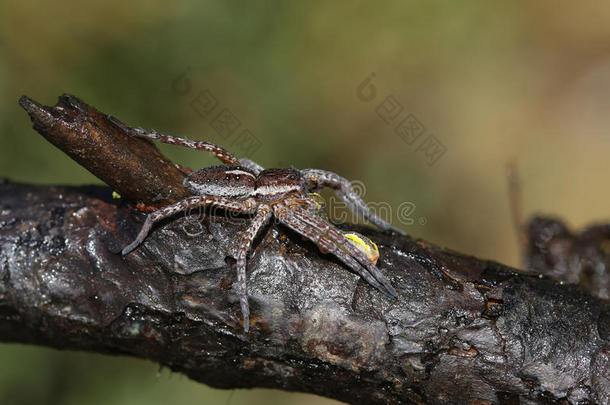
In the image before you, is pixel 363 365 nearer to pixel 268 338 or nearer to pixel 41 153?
pixel 268 338

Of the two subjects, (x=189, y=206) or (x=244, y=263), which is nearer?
(x=244, y=263)

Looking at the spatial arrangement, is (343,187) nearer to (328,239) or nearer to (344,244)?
(328,239)

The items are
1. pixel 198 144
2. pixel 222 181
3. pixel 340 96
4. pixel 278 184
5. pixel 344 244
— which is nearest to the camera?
pixel 344 244

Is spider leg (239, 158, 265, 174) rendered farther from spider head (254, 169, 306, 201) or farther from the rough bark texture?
the rough bark texture

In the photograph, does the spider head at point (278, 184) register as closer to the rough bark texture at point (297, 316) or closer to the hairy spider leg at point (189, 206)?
the hairy spider leg at point (189, 206)

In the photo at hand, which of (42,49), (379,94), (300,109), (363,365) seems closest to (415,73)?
(379,94)

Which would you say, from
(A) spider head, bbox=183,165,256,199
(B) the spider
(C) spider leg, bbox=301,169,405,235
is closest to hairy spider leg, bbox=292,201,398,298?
(B) the spider

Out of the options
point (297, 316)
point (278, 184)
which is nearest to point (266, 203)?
point (278, 184)
